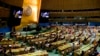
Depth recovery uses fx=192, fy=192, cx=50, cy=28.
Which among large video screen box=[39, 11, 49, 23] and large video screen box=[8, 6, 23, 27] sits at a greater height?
large video screen box=[8, 6, 23, 27]

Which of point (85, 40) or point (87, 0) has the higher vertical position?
point (87, 0)

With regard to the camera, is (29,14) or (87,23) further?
(87,23)

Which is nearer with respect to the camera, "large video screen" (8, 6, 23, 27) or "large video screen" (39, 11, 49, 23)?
"large video screen" (8, 6, 23, 27)

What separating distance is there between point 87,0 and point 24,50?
2289 centimetres

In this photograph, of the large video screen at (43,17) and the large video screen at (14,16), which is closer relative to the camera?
the large video screen at (14,16)

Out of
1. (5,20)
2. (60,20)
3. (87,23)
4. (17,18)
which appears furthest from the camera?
(60,20)

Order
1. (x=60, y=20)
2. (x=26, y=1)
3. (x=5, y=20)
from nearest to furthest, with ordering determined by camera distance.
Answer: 1. (x=5, y=20)
2. (x=26, y=1)
3. (x=60, y=20)

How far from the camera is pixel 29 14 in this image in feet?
94.1

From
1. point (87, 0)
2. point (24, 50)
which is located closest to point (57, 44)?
point (24, 50)

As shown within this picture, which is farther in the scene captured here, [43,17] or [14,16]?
[43,17]

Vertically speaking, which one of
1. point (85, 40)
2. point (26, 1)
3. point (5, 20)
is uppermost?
point (26, 1)

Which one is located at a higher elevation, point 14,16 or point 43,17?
point 14,16

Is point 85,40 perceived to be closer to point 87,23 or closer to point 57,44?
point 57,44

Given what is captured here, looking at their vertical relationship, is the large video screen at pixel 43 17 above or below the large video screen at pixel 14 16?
below
